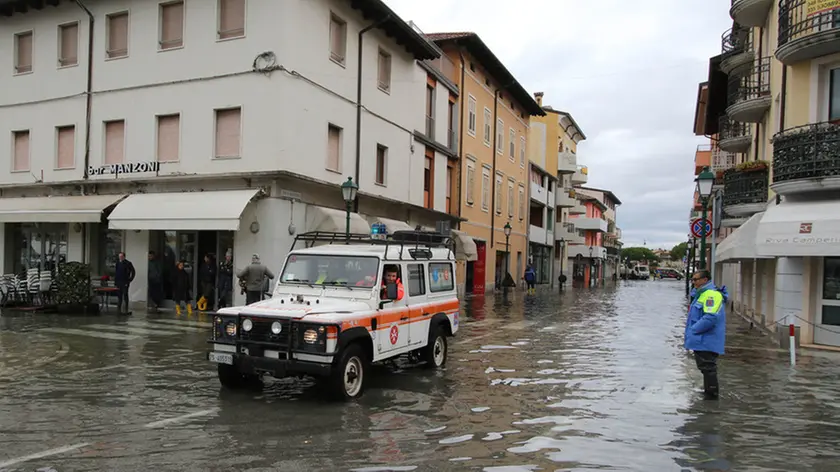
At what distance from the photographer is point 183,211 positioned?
18484mm

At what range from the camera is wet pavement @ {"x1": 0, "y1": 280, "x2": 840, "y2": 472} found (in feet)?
19.8

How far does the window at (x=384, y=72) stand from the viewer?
24.2 m

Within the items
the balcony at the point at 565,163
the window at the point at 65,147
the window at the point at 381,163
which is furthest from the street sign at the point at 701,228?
the balcony at the point at 565,163

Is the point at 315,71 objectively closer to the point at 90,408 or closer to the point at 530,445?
the point at 90,408

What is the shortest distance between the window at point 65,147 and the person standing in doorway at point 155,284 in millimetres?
5020

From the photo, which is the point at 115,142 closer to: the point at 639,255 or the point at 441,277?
the point at 441,277

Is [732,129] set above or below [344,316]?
above

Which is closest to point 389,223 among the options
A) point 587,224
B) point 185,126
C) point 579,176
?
point 185,126

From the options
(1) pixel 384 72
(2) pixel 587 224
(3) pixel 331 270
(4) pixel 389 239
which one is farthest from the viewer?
(2) pixel 587 224

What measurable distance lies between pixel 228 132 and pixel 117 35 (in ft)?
18.0

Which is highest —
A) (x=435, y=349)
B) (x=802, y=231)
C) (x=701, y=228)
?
(x=701, y=228)

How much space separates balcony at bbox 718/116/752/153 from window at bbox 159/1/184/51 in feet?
61.6

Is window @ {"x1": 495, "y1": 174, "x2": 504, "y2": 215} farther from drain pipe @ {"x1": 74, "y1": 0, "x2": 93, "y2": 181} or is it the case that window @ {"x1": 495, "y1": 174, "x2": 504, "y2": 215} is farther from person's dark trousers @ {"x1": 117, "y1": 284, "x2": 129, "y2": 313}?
person's dark trousers @ {"x1": 117, "y1": 284, "x2": 129, "y2": 313}

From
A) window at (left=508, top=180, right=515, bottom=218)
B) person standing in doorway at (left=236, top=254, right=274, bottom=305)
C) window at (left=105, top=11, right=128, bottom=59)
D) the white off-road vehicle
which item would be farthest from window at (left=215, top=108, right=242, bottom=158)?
window at (left=508, top=180, right=515, bottom=218)
